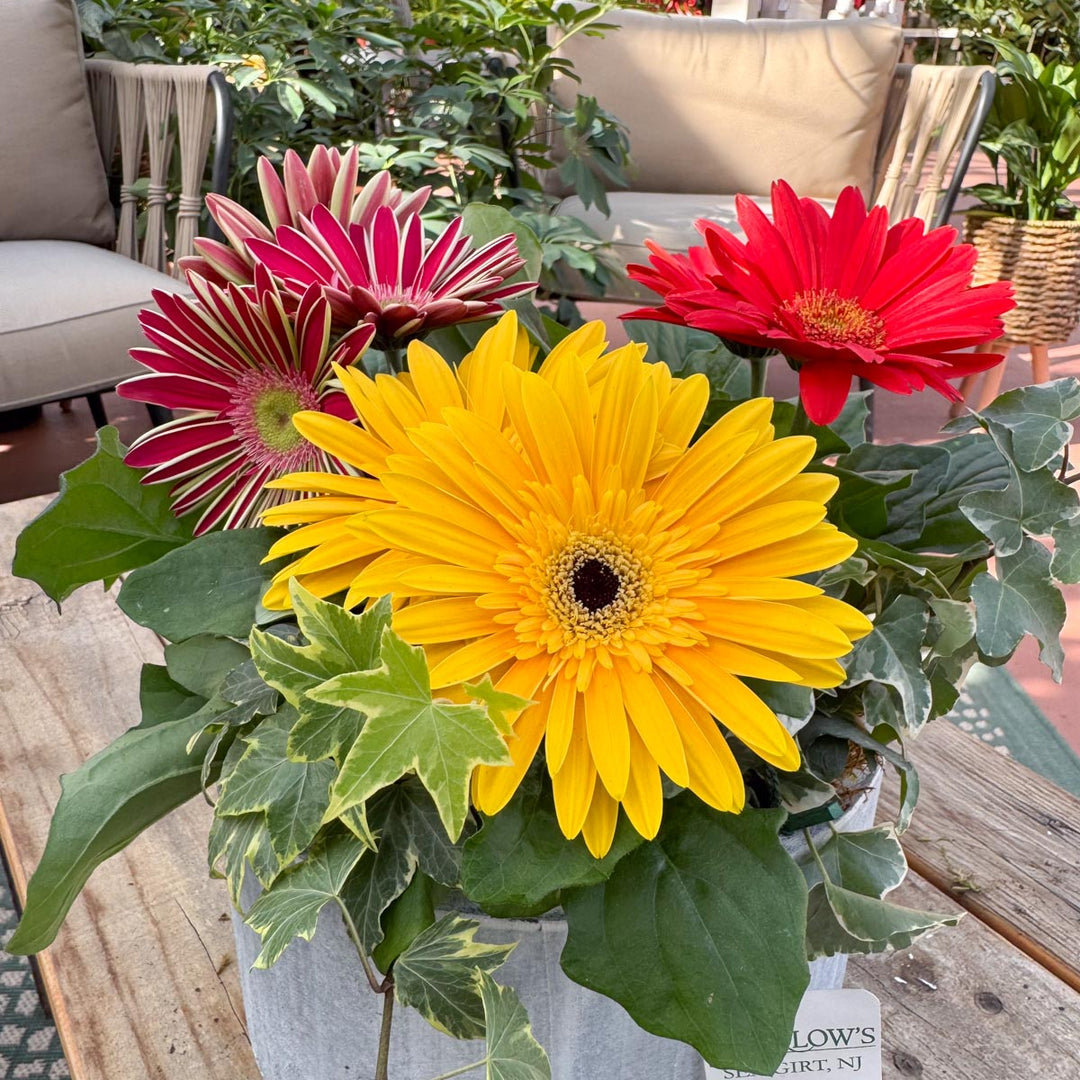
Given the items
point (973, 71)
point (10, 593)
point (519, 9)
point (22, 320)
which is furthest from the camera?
point (973, 71)

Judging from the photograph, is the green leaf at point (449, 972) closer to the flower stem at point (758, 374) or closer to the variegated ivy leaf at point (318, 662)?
the variegated ivy leaf at point (318, 662)

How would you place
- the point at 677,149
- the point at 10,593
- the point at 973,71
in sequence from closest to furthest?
the point at 10,593
the point at 973,71
the point at 677,149

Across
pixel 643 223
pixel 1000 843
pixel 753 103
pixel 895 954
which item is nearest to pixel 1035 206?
pixel 753 103

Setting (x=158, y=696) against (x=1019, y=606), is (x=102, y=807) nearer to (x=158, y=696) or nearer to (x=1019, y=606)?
(x=158, y=696)

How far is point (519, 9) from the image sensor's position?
1.85 meters

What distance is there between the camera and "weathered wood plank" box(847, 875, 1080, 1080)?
45cm

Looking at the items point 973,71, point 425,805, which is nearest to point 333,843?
point 425,805

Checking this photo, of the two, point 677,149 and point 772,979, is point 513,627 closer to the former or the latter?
point 772,979

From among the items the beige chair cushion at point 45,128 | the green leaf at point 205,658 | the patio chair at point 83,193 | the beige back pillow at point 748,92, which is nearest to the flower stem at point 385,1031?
the green leaf at point 205,658

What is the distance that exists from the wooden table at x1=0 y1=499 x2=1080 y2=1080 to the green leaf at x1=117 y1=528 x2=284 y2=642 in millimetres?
208

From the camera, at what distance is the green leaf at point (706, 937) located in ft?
0.91

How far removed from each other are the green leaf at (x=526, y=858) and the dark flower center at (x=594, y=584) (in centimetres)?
5

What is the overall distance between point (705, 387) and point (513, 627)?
8cm

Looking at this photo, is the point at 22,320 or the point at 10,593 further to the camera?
the point at 22,320
